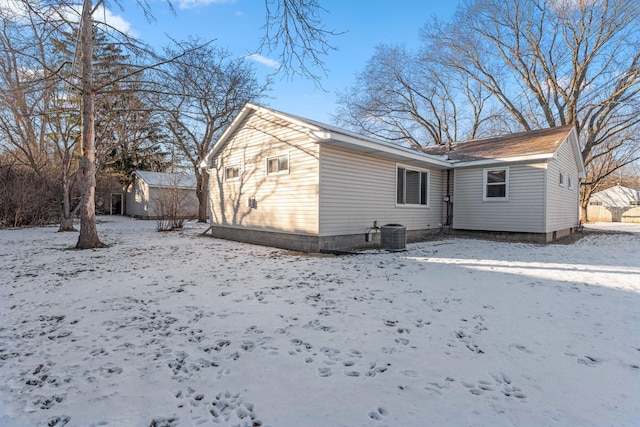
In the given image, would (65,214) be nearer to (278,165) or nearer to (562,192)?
(278,165)

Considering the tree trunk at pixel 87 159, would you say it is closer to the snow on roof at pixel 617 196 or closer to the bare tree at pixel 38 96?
the bare tree at pixel 38 96

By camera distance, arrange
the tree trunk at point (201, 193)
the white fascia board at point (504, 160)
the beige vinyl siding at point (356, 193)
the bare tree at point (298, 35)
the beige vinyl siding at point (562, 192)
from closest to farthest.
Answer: the bare tree at point (298, 35) → the beige vinyl siding at point (356, 193) → the white fascia board at point (504, 160) → the beige vinyl siding at point (562, 192) → the tree trunk at point (201, 193)

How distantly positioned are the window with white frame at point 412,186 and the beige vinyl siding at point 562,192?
379 cm

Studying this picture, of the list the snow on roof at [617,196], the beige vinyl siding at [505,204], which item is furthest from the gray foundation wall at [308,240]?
the snow on roof at [617,196]

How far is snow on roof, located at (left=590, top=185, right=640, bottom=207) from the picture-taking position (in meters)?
32.1

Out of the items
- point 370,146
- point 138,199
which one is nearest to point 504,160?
point 370,146

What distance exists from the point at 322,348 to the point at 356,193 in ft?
21.5

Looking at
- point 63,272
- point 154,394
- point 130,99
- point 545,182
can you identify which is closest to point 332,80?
point 154,394

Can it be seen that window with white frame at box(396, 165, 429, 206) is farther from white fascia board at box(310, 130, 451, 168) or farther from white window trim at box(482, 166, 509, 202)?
white window trim at box(482, 166, 509, 202)

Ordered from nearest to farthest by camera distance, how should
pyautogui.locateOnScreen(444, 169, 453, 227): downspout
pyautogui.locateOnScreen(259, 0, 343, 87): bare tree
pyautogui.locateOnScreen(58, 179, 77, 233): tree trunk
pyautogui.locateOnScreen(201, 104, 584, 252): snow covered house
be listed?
pyautogui.locateOnScreen(259, 0, 343, 87): bare tree < pyautogui.locateOnScreen(201, 104, 584, 252): snow covered house < pyautogui.locateOnScreen(444, 169, 453, 227): downspout < pyautogui.locateOnScreen(58, 179, 77, 233): tree trunk

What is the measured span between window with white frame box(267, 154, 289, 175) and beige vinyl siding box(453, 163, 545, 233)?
270 inches

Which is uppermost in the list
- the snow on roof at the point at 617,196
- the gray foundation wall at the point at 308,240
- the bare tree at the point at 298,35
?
the bare tree at the point at 298,35

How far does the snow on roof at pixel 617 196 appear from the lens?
32094 millimetres

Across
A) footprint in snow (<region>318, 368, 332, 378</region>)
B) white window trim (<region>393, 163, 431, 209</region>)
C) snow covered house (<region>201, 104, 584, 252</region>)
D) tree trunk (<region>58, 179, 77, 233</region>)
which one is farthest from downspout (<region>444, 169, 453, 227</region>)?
tree trunk (<region>58, 179, 77, 233</region>)
